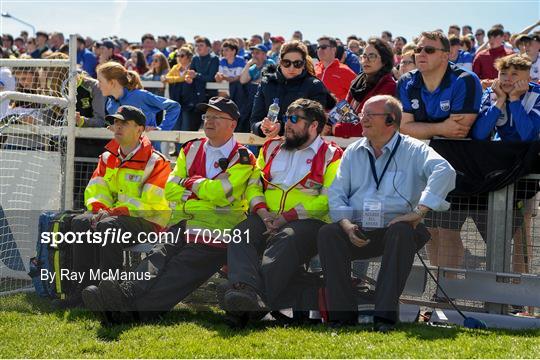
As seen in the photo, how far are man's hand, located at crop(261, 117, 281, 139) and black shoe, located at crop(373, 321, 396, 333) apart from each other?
2051mm

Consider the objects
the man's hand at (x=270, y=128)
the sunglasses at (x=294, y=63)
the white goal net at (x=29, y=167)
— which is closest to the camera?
the man's hand at (x=270, y=128)

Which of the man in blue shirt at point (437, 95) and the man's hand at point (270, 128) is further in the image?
the man's hand at point (270, 128)

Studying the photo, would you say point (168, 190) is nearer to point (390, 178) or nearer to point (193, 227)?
point (193, 227)

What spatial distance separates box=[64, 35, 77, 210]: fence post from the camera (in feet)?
26.0

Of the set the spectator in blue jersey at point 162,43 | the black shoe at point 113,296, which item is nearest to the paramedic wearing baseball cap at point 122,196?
the black shoe at point 113,296

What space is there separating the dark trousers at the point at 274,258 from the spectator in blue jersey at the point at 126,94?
2590 millimetres

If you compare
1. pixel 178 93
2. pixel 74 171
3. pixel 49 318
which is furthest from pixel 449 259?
pixel 178 93

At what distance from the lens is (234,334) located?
5727mm

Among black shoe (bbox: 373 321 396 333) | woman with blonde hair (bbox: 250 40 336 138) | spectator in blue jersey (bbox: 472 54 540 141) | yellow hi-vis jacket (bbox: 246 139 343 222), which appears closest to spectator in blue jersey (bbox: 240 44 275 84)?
woman with blonde hair (bbox: 250 40 336 138)

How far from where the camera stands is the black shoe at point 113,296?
5.98 metres

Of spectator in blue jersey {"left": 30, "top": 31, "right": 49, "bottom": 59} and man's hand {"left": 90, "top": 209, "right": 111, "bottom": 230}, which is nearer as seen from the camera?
man's hand {"left": 90, "top": 209, "right": 111, "bottom": 230}

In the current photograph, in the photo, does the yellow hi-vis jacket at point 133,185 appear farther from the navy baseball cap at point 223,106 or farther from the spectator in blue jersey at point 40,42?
the spectator in blue jersey at point 40,42

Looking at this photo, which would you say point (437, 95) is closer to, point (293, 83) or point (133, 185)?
point (293, 83)

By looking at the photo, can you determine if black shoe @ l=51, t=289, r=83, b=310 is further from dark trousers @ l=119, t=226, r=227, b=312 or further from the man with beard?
the man with beard
